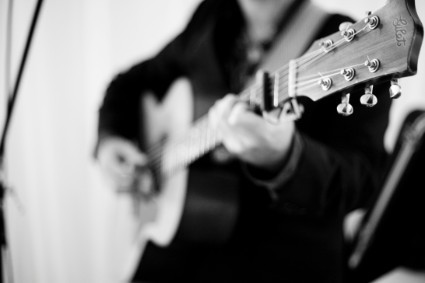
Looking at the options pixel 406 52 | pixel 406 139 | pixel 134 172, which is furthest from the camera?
pixel 134 172

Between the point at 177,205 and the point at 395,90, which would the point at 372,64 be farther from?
the point at 177,205

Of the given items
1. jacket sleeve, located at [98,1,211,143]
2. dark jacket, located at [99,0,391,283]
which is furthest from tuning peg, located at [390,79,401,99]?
jacket sleeve, located at [98,1,211,143]

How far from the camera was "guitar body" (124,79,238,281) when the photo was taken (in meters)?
0.83

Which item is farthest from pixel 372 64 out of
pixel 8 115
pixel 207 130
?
pixel 8 115

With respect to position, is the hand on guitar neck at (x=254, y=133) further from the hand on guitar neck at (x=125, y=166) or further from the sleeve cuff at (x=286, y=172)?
the hand on guitar neck at (x=125, y=166)

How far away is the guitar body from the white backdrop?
0.51 meters

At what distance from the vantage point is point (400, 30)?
0.38 m

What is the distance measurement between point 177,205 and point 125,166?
26cm

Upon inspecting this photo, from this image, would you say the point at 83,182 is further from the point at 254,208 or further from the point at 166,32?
the point at 254,208

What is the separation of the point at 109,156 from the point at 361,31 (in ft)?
2.83

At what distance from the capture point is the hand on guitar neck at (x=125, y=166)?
1.10m

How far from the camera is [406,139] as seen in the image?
2.58ft

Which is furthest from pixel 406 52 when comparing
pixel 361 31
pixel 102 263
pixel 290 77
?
pixel 102 263

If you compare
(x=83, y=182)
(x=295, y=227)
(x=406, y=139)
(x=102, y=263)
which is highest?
(x=406, y=139)
